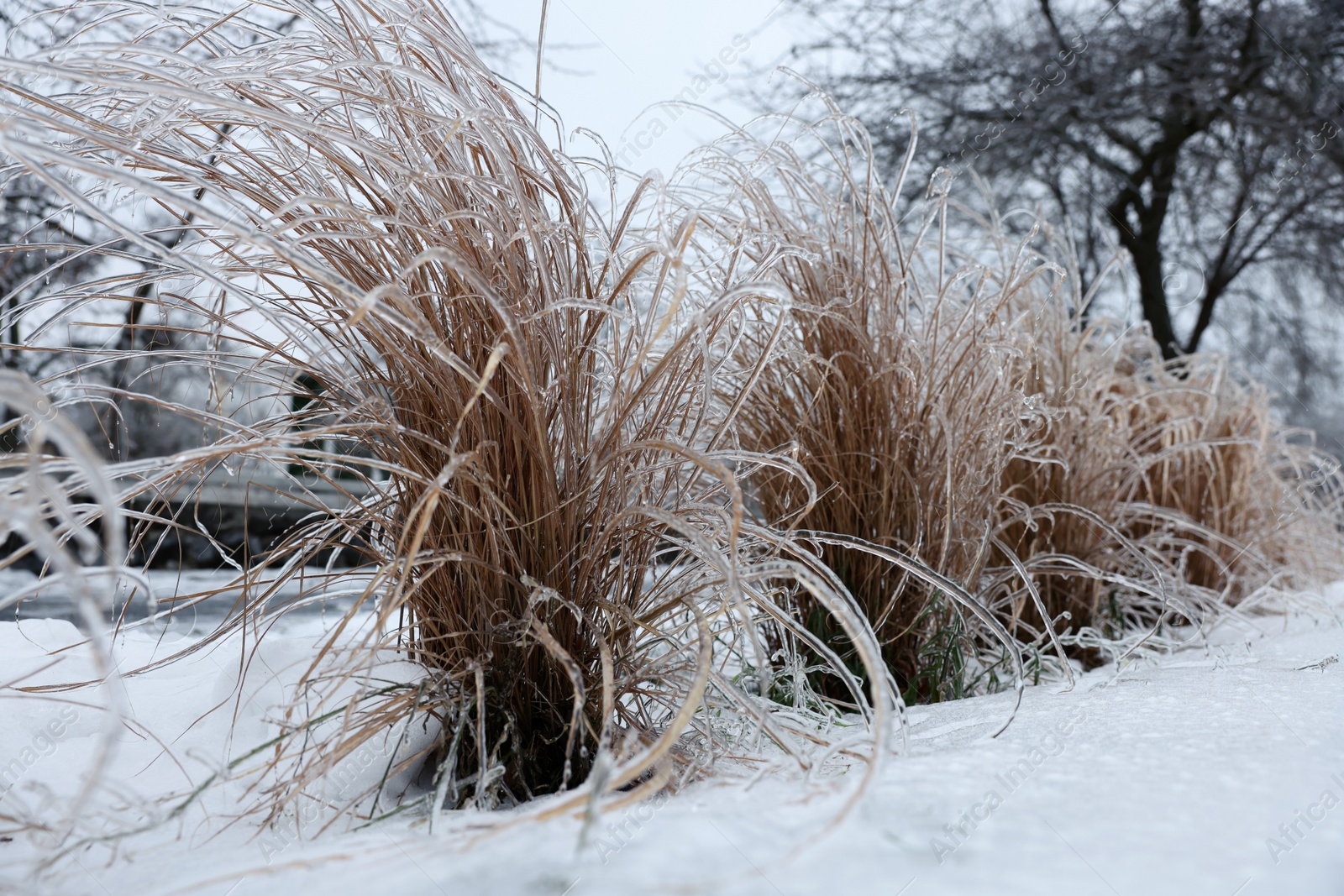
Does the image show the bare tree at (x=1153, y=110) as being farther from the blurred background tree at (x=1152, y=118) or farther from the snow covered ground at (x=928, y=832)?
the snow covered ground at (x=928, y=832)

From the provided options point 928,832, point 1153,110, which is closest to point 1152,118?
point 1153,110

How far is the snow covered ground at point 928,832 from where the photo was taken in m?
0.33

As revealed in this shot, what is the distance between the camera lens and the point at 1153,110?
4363 millimetres

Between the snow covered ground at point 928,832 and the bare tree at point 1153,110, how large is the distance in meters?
3.70

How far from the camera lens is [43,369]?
4.86 meters

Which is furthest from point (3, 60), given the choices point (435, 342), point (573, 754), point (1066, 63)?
point (1066, 63)

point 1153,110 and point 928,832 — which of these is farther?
point 1153,110

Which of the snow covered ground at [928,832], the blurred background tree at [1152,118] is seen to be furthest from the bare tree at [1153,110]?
the snow covered ground at [928,832]

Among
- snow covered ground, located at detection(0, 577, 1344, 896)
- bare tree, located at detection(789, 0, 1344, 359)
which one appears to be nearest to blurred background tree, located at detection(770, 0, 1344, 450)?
bare tree, located at detection(789, 0, 1344, 359)

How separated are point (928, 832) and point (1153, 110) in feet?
16.7

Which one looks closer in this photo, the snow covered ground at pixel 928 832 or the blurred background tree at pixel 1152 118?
the snow covered ground at pixel 928 832

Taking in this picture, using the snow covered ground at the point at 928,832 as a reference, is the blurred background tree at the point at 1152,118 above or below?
above

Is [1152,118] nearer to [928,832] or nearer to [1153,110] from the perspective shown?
[1153,110]

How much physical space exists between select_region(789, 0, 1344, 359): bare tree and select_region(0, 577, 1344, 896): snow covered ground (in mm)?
Answer: 3699
